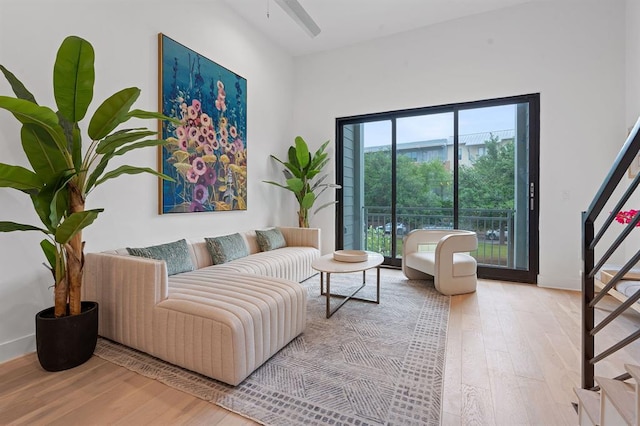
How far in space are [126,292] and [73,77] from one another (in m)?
1.39

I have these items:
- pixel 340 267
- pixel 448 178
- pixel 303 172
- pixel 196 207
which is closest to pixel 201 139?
pixel 196 207

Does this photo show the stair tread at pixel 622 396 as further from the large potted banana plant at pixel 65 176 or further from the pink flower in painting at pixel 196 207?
the pink flower in painting at pixel 196 207

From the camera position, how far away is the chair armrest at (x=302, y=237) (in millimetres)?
4020

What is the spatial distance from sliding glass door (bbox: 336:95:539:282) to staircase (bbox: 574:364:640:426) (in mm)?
2859

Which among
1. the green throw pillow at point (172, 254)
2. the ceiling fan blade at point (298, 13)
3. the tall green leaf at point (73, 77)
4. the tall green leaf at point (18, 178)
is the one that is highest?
the ceiling fan blade at point (298, 13)

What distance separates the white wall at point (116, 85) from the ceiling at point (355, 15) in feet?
0.91

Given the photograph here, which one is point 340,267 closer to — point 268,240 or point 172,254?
point 268,240

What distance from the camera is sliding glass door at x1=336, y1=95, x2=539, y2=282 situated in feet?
12.2

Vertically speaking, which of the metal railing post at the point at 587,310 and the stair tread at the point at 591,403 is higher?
the metal railing post at the point at 587,310

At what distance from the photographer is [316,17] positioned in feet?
12.6

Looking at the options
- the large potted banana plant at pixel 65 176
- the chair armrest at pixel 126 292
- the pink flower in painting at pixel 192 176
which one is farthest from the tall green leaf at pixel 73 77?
the pink flower in painting at pixel 192 176

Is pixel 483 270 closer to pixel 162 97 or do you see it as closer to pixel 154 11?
pixel 162 97

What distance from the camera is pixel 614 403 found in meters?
0.96

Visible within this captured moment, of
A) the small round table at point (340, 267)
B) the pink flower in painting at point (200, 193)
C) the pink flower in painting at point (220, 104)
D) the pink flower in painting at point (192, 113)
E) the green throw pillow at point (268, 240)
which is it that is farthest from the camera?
the green throw pillow at point (268, 240)
